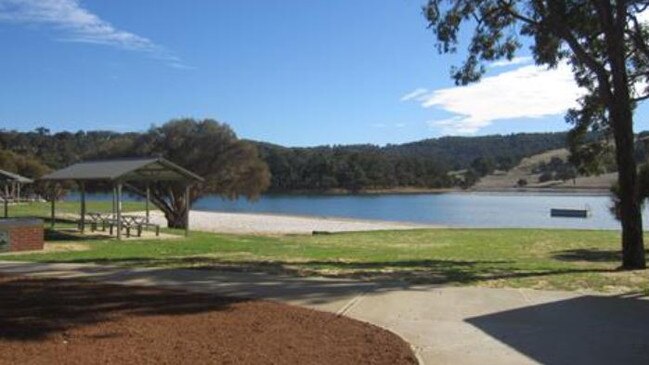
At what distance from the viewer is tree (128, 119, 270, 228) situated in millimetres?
48281

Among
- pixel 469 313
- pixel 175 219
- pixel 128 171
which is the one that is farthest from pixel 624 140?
pixel 175 219

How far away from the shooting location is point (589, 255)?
24703 millimetres

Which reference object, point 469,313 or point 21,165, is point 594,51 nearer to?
point 469,313

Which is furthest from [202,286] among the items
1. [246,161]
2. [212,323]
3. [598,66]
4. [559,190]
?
[559,190]

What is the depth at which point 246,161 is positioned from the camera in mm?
48406

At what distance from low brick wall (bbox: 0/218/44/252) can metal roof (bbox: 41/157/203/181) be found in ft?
25.1

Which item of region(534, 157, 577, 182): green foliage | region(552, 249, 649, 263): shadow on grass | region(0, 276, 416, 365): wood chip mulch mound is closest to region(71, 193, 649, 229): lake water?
region(534, 157, 577, 182): green foliage

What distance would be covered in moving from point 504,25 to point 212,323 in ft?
47.2

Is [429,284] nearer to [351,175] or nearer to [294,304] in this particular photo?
[294,304]

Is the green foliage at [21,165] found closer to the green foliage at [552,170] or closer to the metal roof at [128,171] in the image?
the metal roof at [128,171]

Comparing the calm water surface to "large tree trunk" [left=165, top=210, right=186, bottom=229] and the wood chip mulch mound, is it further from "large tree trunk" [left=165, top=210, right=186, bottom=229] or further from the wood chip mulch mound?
the wood chip mulch mound

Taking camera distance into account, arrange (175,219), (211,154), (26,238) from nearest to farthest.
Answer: (26,238)
(175,219)
(211,154)

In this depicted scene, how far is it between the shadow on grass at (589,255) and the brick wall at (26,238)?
1465 centimetres

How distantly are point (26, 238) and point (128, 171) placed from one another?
858 cm
